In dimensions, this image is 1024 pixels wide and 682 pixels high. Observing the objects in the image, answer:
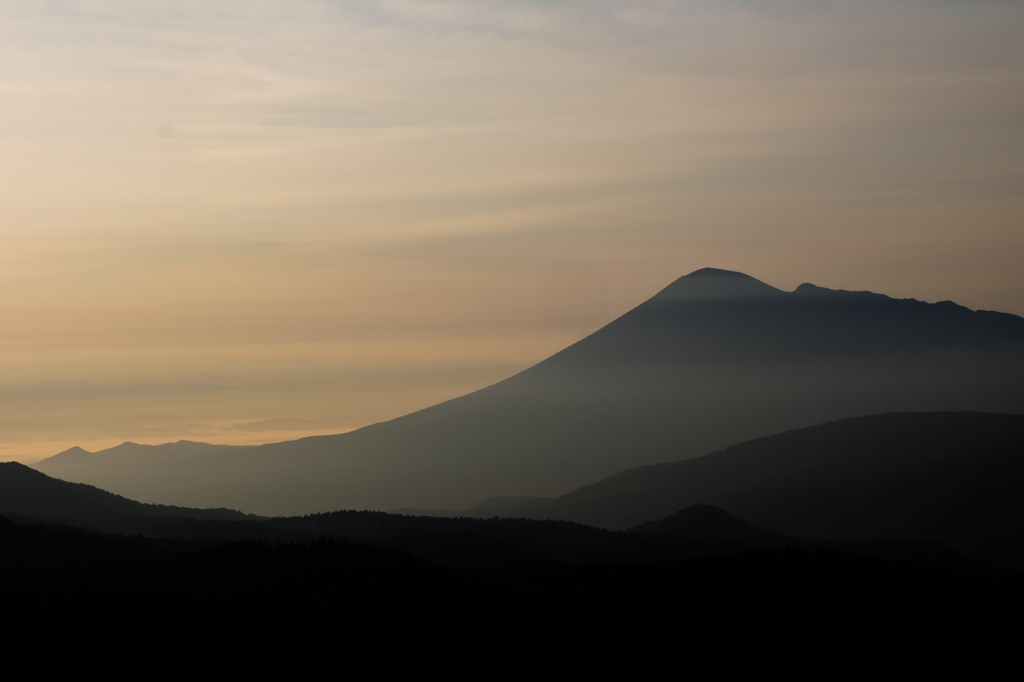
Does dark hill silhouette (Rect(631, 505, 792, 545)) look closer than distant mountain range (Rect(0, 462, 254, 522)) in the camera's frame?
No

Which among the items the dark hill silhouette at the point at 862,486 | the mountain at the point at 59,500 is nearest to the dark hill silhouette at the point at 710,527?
the dark hill silhouette at the point at 862,486

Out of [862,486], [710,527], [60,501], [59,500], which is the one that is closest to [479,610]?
[710,527]

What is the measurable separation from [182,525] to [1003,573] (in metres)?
57.9

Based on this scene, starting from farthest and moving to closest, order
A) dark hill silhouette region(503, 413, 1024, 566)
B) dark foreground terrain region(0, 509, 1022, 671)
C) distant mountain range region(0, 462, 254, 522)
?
dark hill silhouette region(503, 413, 1024, 566), distant mountain range region(0, 462, 254, 522), dark foreground terrain region(0, 509, 1022, 671)

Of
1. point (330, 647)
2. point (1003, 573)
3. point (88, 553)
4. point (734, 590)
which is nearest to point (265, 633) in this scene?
point (330, 647)

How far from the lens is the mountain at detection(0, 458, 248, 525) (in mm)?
79250

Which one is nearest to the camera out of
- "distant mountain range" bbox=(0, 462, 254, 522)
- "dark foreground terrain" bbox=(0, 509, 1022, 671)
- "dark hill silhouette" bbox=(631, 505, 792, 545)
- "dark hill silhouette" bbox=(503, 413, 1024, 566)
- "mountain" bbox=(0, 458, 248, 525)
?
"dark foreground terrain" bbox=(0, 509, 1022, 671)

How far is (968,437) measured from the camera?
143 metres

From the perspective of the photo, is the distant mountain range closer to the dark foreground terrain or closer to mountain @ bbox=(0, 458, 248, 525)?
mountain @ bbox=(0, 458, 248, 525)

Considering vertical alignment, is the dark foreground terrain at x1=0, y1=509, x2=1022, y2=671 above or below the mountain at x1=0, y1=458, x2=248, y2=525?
below

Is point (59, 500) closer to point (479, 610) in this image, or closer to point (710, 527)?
point (710, 527)

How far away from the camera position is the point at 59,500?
8306cm

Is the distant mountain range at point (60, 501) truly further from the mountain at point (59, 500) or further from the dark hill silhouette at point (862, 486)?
the dark hill silhouette at point (862, 486)

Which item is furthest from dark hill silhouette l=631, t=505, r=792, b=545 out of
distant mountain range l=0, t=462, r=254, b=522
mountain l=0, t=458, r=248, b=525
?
mountain l=0, t=458, r=248, b=525
